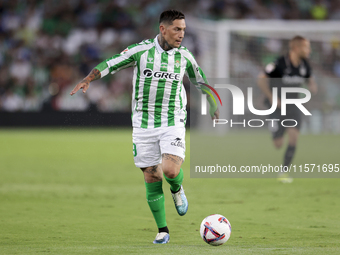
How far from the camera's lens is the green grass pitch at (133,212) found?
4582 millimetres

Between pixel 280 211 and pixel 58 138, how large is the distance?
43.6 ft

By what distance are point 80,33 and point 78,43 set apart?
0.47 m

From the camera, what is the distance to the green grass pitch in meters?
4.58

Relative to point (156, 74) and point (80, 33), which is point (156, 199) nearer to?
point (156, 74)

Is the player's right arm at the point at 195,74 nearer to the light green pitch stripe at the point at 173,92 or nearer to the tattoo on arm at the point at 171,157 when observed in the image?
the light green pitch stripe at the point at 173,92

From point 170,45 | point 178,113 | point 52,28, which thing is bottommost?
point 178,113

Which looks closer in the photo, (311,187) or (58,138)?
(311,187)

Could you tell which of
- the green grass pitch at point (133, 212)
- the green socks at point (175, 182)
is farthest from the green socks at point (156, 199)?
the green grass pitch at point (133, 212)

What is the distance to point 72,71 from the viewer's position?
22.2m

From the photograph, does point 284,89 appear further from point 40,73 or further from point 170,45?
point 40,73

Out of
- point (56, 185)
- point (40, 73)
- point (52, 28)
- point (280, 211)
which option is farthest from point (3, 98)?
point (280, 211)

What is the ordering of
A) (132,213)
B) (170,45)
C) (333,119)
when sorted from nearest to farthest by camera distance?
(170,45), (132,213), (333,119)

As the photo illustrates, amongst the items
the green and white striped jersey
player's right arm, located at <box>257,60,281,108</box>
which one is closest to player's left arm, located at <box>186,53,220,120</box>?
the green and white striped jersey

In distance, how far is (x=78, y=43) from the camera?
22.5 metres
